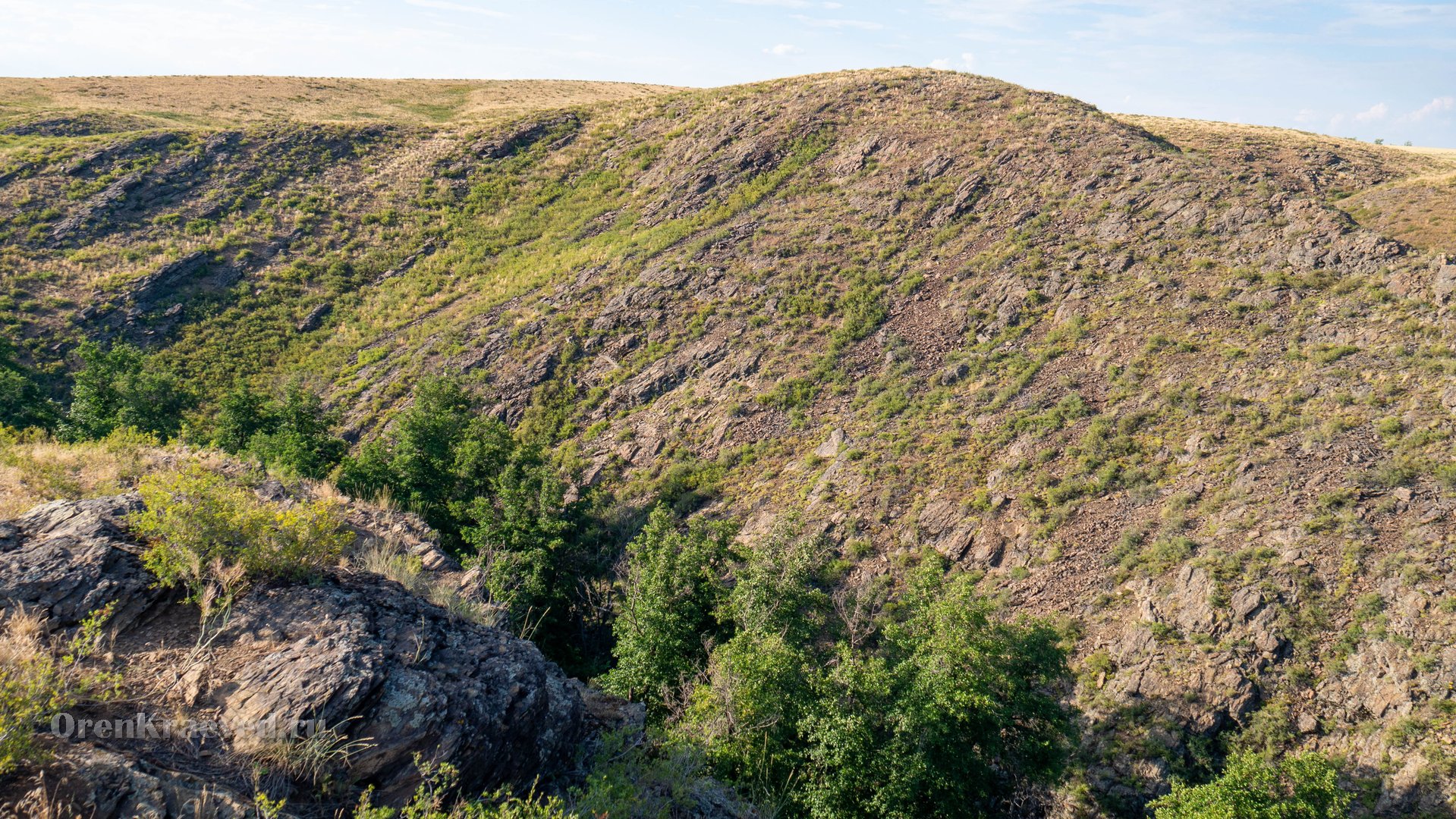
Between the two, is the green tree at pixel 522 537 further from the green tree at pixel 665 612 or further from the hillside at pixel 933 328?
the hillside at pixel 933 328

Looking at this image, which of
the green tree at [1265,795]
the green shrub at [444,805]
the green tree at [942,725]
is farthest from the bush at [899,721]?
the green shrub at [444,805]

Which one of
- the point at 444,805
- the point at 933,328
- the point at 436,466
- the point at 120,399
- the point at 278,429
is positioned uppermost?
the point at 933,328

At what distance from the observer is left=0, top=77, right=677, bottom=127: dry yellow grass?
2395 inches

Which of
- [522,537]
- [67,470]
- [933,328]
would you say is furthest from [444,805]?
[933,328]

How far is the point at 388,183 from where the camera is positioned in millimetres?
55281

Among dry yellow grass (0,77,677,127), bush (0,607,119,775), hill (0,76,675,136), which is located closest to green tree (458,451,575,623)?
bush (0,607,119,775)

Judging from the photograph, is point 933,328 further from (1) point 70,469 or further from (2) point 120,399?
(2) point 120,399

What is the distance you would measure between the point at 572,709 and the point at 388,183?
5663 cm

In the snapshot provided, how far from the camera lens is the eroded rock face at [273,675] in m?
6.73

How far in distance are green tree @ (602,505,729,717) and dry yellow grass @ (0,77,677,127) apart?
58.9 metres

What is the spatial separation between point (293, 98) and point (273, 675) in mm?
84889

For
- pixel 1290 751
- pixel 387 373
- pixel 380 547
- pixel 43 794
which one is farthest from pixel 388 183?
pixel 1290 751

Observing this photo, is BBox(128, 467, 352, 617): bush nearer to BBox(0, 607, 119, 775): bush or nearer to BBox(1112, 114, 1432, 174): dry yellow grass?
BBox(0, 607, 119, 775): bush

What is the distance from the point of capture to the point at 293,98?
72.5 meters
